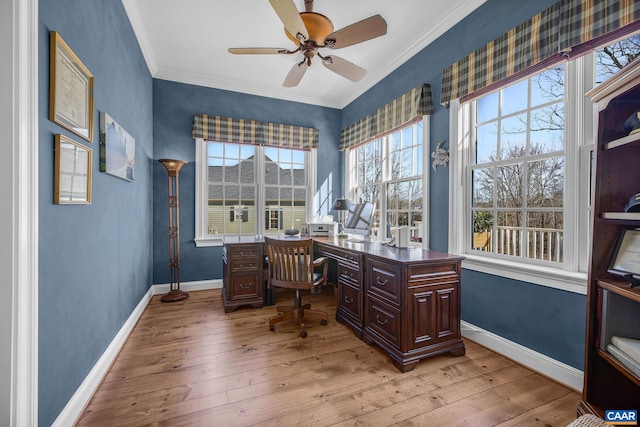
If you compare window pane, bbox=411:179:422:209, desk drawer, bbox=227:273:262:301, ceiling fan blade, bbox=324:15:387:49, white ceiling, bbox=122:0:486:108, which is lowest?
desk drawer, bbox=227:273:262:301

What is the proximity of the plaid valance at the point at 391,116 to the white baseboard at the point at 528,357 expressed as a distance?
7.02ft

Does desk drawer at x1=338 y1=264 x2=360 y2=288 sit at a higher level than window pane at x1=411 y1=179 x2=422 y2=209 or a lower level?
lower

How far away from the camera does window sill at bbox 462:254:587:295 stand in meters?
1.80

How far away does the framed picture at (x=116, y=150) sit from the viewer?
77.0 inches

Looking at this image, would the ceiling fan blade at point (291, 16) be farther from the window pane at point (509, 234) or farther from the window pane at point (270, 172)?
the window pane at point (270, 172)

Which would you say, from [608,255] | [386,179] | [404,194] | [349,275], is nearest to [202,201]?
[349,275]

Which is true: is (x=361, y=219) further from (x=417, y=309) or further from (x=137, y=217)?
(x=137, y=217)

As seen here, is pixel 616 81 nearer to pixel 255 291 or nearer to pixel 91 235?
pixel 91 235

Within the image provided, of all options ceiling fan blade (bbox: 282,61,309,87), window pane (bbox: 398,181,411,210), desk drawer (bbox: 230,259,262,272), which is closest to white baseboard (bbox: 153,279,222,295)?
desk drawer (bbox: 230,259,262,272)

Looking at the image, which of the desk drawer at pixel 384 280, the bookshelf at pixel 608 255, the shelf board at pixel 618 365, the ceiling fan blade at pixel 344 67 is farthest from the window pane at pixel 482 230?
the ceiling fan blade at pixel 344 67

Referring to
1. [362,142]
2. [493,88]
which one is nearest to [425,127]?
[493,88]

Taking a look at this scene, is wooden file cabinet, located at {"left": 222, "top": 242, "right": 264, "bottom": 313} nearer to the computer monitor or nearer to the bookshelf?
the computer monitor

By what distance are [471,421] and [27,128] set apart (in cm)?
253

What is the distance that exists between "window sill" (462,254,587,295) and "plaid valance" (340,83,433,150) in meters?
1.57
